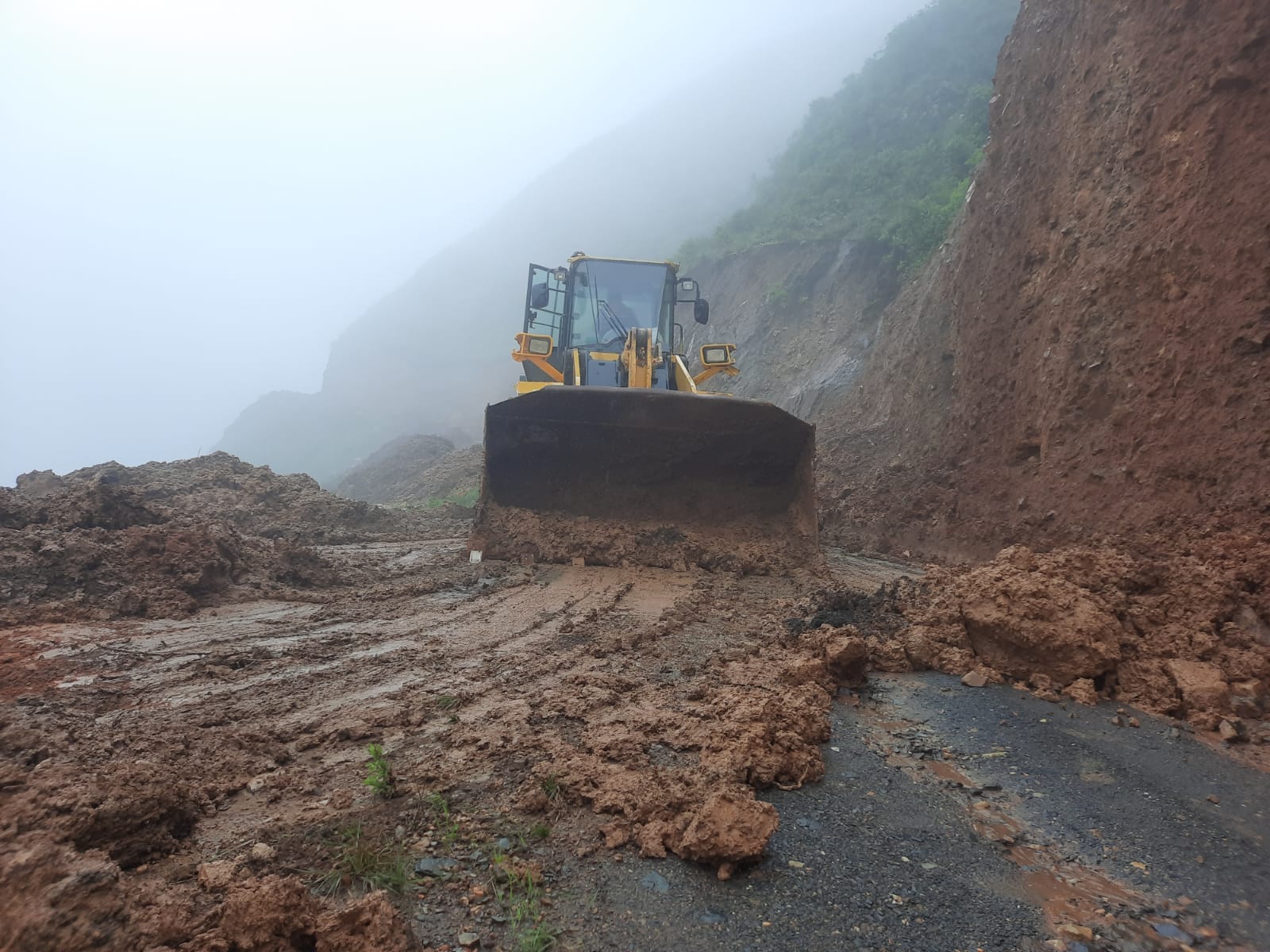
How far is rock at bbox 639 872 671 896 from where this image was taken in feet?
6.72

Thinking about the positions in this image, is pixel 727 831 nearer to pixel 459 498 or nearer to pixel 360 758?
pixel 360 758

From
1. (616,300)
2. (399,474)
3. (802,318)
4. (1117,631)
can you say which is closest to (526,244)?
(399,474)

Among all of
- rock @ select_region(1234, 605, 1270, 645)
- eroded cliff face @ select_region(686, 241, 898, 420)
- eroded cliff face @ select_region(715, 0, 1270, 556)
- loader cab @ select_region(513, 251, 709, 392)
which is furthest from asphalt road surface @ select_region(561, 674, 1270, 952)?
eroded cliff face @ select_region(686, 241, 898, 420)

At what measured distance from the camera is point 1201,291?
5020mm

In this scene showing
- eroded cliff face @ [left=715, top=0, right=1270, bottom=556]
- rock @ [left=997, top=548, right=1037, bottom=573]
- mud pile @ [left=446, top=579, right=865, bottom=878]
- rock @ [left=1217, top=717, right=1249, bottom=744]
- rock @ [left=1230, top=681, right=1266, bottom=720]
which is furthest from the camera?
eroded cliff face @ [left=715, top=0, right=1270, bottom=556]

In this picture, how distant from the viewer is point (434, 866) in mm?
2092

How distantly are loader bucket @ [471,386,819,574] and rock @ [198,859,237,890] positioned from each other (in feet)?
16.5

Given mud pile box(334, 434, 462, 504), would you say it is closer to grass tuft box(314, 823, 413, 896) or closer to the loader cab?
the loader cab

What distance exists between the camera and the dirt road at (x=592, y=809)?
73.1 inches

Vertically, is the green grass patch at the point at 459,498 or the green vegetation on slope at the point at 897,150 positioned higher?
the green vegetation on slope at the point at 897,150

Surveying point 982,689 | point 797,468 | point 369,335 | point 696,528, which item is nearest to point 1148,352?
point 797,468

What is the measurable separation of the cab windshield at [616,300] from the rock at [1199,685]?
7012mm

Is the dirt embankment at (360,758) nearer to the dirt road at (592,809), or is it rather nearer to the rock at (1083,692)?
the dirt road at (592,809)

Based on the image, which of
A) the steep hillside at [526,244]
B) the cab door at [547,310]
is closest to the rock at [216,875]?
the cab door at [547,310]
